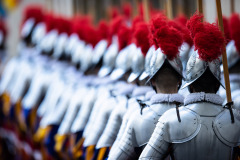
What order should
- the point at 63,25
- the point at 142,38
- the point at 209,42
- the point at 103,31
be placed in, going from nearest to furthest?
the point at 209,42, the point at 142,38, the point at 103,31, the point at 63,25

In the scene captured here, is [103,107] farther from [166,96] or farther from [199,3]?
[199,3]

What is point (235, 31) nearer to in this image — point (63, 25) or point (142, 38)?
point (142, 38)

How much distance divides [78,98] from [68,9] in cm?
617

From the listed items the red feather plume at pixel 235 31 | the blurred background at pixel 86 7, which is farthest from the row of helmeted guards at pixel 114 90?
the blurred background at pixel 86 7

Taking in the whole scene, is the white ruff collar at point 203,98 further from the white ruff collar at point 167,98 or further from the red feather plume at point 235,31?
the red feather plume at point 235,31

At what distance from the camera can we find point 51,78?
7.98 metres

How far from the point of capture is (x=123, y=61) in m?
5.37

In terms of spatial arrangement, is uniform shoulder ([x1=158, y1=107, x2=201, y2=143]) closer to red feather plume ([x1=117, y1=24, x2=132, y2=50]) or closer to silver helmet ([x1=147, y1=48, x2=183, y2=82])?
silver helmet ([x1=147, y1=48, x2=183, y2=82])

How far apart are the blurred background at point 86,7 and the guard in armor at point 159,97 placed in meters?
2.03

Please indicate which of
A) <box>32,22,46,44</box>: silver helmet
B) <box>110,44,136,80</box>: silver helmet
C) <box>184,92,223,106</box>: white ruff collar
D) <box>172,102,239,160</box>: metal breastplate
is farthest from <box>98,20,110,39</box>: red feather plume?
<box>172,102,239,160</box>: metal breastplate

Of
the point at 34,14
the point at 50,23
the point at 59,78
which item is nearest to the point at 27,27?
the point at 34,14

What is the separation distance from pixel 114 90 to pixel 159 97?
1.49 m

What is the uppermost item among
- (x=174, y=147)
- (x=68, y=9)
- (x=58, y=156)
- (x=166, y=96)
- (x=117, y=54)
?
(x=68, y=9)

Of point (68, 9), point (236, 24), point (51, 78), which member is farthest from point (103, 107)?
point (68, 9)
